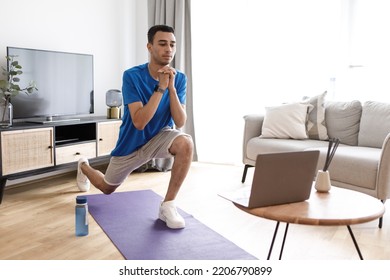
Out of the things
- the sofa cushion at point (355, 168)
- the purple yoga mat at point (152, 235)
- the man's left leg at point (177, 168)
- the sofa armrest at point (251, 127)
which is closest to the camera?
the purple yoga mat at point (152, 235)

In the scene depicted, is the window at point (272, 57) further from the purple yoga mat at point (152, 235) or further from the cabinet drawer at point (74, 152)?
the purple yoga mat at point (152, 235)

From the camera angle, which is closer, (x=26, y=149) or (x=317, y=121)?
(x=26, y=149)

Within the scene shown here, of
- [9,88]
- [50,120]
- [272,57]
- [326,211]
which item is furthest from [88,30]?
[326,211]

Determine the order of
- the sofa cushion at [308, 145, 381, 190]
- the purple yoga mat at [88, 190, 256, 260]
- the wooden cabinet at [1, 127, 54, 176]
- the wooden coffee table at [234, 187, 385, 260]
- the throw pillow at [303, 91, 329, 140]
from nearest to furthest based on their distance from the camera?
the wooden coffee table at [234, 187, 385, 260] < the purple yoga mat at [88, 190, 256, 260] < the sofa cushion at [308, 145, 381, 190] < the wooden cabinet at [1, 127, 54, 176] < the throw pillow at [303, 91, 329, 140]

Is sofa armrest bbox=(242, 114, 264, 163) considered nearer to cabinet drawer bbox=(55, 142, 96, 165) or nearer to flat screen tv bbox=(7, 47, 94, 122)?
cabinet drawer bbox=(55, 142, 96, 165)

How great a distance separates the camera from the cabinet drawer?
3.46 metres

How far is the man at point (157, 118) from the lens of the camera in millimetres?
2420

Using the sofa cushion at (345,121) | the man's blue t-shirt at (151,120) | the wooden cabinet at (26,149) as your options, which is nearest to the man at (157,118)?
the man's blue t-shirt at (151,120)

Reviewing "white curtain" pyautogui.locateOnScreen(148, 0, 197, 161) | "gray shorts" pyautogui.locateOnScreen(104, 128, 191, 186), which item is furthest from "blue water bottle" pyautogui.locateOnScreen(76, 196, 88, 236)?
"white curtain" pyautogui.locateOnScreen(148, 0, 197, 161)

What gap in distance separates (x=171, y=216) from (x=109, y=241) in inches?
15.2

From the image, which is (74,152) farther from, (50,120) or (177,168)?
(177,168)

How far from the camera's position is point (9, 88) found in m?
3.12

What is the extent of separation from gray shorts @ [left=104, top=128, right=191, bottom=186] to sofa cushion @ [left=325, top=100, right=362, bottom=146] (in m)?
1.49

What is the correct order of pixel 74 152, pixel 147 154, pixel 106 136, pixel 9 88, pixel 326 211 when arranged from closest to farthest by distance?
pixel 326 211 < pixel 147 154 < pixel 9 88 < pixel 74 152 < pixel 106 136
